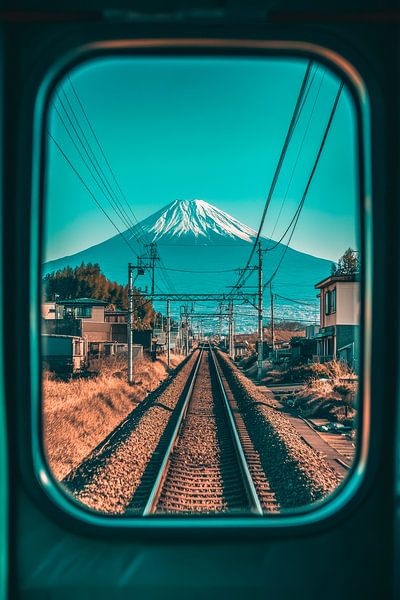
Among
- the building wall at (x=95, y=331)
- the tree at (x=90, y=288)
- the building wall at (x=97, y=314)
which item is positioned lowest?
Result: the building wall at (x=95, y=331)

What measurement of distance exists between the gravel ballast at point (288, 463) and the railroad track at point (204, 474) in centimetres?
15

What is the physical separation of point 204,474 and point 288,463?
1.16 metres

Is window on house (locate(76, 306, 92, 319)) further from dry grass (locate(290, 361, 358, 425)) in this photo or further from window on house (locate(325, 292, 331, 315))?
dry grass (locate(290, 361, 358, 425))

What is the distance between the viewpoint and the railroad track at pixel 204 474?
6.33m

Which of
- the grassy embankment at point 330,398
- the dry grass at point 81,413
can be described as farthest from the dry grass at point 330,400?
the dry grass at point 81,413

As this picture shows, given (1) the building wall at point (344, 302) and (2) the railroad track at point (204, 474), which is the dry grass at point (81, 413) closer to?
(2) the railroad track at point (204, 474)

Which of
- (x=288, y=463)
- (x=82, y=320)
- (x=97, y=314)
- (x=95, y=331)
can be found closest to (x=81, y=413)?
(x=288, y=463)

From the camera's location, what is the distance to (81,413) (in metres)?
12.7

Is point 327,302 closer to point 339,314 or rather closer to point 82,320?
point 339,314
